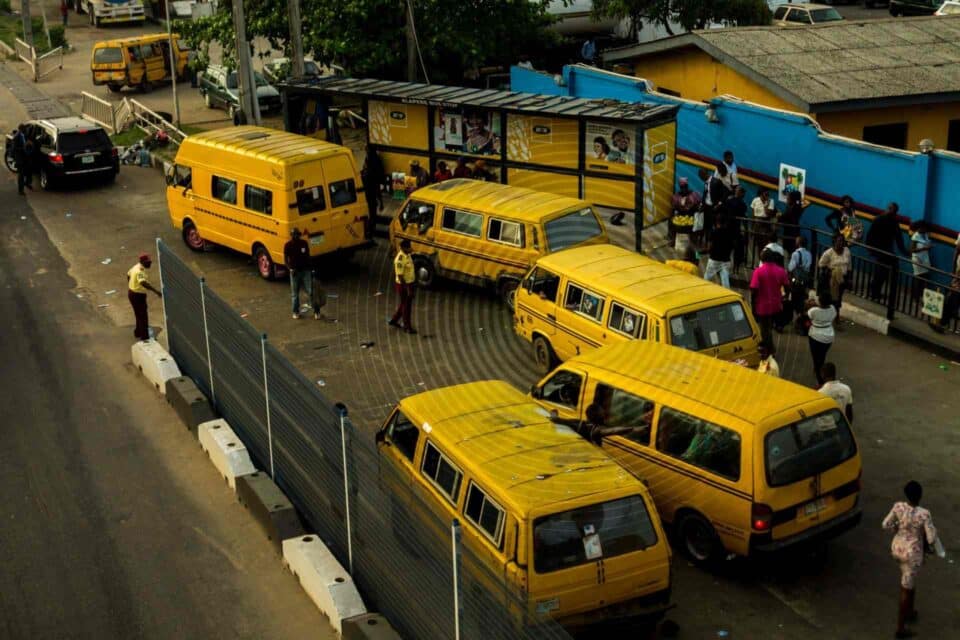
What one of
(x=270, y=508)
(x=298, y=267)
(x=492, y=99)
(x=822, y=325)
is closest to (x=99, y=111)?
(x=492, y=99)

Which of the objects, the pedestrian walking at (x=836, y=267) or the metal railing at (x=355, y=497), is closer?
the metal railing at (x=355, y=497)

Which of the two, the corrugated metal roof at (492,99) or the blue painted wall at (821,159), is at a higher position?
the corrugated metal roof at (492,99)

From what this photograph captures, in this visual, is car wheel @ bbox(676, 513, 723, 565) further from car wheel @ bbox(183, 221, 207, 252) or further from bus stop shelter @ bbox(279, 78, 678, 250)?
car wheel @ bbox(183, 221, 207, 252)

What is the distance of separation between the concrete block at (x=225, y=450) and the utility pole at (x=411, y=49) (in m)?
19.7

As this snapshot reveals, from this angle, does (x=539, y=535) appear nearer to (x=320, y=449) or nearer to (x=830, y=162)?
(x=320, y=449)

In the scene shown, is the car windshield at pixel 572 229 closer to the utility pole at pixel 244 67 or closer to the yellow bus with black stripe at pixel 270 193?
the yellow bus with black stripe at pixel 270 193

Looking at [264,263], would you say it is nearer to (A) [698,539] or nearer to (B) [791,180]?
(B) [791,180]

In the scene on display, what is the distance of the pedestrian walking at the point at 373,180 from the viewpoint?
26109 millimetres

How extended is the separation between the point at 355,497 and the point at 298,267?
1045 centimetres

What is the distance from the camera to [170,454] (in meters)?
14.8

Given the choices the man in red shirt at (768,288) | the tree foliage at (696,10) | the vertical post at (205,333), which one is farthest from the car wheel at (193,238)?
the tree foliage at (696,10)

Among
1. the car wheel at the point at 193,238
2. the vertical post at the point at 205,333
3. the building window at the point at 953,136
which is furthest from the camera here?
the car wheel at the point at 193,238

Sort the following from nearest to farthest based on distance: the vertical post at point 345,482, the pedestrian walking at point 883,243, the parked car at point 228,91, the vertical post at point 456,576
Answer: the vertical post at point 456,576 → the vertical post at point 345,482 → the pedestrian walking at point 883,243 → the parked car at point 228,91

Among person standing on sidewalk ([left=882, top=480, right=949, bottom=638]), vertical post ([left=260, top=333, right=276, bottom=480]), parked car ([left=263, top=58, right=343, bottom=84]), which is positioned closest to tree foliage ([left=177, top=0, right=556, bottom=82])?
parked car ([left=263, top=58, right=343, bottom=84])
